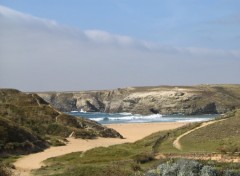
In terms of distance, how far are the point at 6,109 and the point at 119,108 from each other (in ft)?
368

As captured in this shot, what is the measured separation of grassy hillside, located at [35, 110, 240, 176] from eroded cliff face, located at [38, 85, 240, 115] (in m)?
98.9

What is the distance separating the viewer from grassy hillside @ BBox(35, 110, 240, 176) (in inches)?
1043

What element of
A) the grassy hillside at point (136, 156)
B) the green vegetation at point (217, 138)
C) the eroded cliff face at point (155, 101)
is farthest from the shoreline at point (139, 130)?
the eroded cliff face at point (155, 101)

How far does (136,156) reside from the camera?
33.3 meters

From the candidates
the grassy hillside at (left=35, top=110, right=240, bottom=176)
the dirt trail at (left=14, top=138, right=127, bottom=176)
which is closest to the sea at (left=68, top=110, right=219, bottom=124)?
the dirt trail at (left=14, top=138, right=127, bottom=176)

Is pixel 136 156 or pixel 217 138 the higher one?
pixel 217 138

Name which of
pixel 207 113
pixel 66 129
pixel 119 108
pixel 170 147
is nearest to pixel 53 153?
pixel 170 147

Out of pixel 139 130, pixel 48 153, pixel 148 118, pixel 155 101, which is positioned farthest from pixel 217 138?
pixel 155 101

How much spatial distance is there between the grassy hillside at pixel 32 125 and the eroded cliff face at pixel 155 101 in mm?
84693

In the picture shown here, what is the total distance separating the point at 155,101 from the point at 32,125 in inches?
4192

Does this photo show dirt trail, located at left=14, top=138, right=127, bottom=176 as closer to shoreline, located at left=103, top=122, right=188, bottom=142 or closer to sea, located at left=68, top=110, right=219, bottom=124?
shoreline, located at left=103, top=122, right=188, bottom=142

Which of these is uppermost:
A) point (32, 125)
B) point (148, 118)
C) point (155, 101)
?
point (155, 101)

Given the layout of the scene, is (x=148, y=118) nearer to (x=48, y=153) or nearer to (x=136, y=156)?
(x=48, y=153)

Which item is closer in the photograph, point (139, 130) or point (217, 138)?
point (217, 138)
